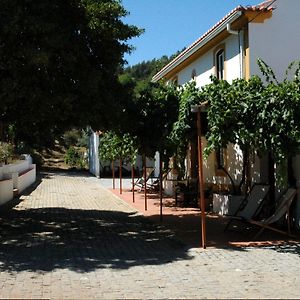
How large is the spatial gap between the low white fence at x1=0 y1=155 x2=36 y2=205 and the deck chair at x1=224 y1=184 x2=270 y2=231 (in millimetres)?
9322

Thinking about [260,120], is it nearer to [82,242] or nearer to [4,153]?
[82,242]

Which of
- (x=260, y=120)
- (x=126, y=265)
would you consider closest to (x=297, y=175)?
(x=260, y=120)

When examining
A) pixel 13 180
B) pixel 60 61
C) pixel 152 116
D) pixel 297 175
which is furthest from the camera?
pixel 13 180

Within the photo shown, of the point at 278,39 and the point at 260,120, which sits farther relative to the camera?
the point at 278,39

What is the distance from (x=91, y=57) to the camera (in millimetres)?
10930

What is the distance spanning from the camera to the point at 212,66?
15477mm

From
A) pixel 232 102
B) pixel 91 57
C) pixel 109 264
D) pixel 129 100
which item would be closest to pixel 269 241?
pixel 232 102

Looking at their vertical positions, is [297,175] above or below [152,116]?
below

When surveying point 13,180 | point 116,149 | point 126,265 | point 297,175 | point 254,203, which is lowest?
point 126,265

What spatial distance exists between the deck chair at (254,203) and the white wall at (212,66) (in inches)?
140

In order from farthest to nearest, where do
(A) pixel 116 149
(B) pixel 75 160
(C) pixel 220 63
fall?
(B) pixel 75 160
(A) pixel 116 149
(C) pixel 220 63

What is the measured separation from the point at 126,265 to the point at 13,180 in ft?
44.5

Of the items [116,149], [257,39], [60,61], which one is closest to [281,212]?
[257,39]

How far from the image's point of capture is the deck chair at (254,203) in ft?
34.8
